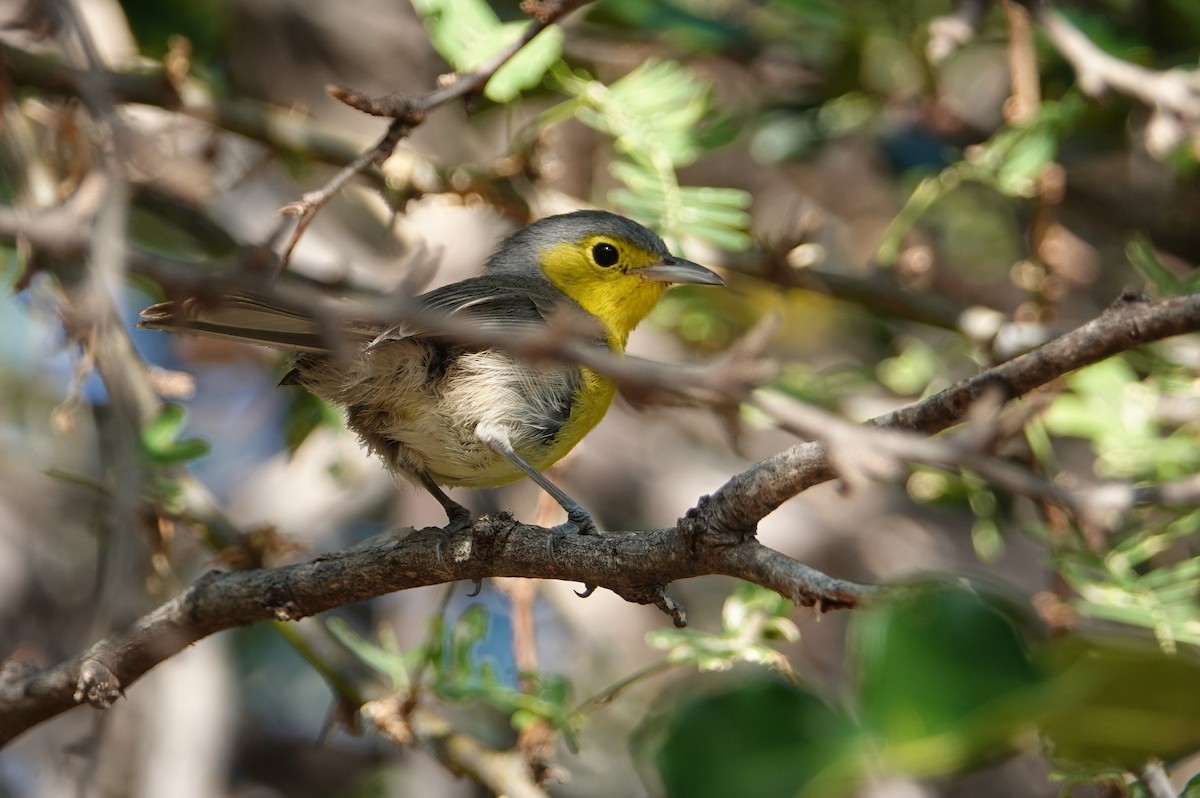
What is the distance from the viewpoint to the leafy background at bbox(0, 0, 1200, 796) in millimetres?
3408

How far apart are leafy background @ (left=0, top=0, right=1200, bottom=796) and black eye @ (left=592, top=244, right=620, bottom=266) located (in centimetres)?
19

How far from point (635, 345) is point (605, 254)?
57.9 inches

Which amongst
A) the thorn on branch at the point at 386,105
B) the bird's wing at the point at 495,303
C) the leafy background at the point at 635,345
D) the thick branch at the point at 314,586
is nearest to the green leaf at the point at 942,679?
the thick branch at the point at 314,586

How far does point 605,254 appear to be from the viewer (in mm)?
4332

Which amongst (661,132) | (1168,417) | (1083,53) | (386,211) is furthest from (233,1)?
(1168,417)

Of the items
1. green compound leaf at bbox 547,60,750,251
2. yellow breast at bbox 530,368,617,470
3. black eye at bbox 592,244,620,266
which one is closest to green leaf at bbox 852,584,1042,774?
yellow breast at bbox 530,368,617,470

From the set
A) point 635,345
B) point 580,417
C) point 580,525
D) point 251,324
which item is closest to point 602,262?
point 580,417

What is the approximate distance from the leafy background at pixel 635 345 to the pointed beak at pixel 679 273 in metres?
0.16

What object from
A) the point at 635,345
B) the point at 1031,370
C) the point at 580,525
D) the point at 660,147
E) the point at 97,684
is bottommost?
the point at 635,345

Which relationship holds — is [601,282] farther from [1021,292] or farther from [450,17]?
[1021,292]

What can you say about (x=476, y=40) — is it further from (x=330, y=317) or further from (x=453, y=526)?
(x=330, y=317)

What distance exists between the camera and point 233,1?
5.45 metres

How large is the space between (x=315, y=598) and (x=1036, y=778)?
147 inches

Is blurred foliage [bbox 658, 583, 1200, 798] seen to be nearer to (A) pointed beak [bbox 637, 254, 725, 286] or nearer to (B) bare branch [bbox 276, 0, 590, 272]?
(B) bare branch [bbox 276, 0, 590, 272]
